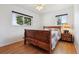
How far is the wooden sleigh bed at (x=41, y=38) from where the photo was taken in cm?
239

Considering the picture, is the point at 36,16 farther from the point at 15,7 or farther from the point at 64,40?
the point at 64,40

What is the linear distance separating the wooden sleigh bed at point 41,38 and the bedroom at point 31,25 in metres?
0.28

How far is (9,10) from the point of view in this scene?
3.48 m

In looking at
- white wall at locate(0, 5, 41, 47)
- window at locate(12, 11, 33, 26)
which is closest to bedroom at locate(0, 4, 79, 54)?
white wall at locate(0, 5, 41, 47)

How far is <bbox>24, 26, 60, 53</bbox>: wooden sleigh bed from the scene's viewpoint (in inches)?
94.2

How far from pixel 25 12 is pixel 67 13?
285 centimetres

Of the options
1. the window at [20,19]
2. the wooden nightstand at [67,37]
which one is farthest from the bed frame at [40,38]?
the wooden nightstand at [67,37]

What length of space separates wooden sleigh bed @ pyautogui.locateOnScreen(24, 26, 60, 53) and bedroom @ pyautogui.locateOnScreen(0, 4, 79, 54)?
0.93 feet

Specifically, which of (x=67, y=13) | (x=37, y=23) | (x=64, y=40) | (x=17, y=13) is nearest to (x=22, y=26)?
(x=17, y=13)

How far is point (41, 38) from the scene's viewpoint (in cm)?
273

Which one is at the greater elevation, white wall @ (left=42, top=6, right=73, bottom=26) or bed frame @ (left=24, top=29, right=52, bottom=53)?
white wall @ (left=42, top=6, right=73, bottom=26)

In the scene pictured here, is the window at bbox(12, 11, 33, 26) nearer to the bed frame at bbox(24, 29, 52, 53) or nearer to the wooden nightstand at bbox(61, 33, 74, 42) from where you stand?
the bed frame at bbox(24, 29, 52, 53)

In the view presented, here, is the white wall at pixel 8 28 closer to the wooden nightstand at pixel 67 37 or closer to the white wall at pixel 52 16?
the white wall at pixel 52 16

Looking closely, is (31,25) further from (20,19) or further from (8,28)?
(8,28)
